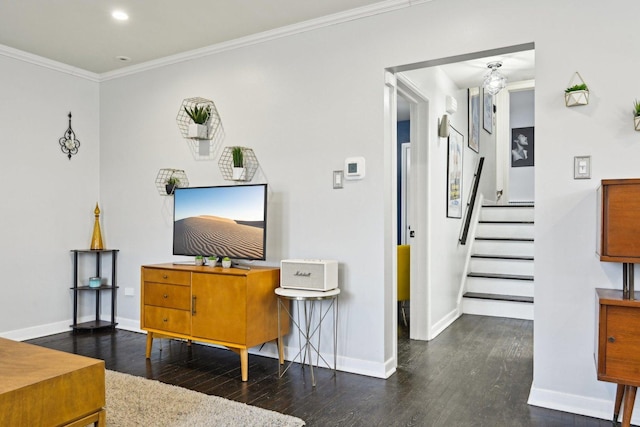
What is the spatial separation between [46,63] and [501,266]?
5.31 m

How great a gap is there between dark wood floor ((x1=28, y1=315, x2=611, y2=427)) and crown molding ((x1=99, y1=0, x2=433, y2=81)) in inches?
101

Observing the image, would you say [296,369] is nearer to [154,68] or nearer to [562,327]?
[562,327]

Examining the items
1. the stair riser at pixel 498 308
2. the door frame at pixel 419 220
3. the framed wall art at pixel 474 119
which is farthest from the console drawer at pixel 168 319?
the framed wall art at pixel 474 119

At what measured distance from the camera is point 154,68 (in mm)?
4543

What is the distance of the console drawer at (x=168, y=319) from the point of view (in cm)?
353

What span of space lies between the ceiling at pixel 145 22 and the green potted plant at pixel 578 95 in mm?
1231

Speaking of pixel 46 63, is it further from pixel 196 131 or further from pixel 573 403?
pixel 573 403

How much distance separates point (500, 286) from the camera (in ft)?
17.4

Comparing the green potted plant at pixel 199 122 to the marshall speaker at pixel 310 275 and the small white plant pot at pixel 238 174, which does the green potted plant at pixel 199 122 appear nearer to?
the small white plant pot at pixel 238 174

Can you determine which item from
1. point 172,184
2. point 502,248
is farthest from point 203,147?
point 502,248

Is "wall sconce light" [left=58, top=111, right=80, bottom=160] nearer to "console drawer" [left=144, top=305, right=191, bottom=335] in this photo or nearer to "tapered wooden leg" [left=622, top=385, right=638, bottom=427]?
"console drawer" [left=144, top=305, right=191, bottom=335]

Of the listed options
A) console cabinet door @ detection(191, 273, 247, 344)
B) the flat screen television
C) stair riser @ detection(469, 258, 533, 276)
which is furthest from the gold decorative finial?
stair riser @ detection(469, 258, 533, 276)

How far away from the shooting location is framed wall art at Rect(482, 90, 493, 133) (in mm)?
6618

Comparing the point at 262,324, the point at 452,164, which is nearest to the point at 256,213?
the point at 262,324
